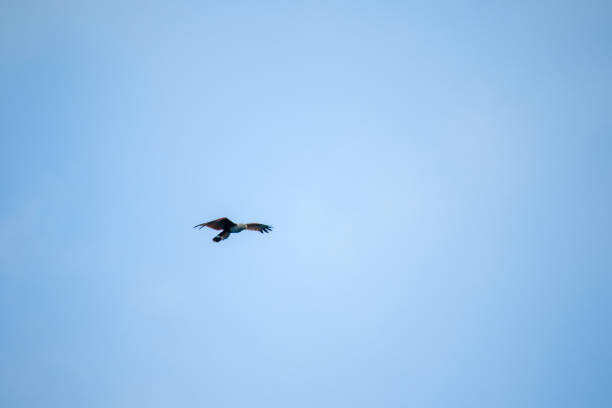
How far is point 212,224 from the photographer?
36.5 metres

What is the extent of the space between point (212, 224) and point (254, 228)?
4139mm

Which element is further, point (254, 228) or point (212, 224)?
point (254, 228)

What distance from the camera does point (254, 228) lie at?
39500 millimetres
